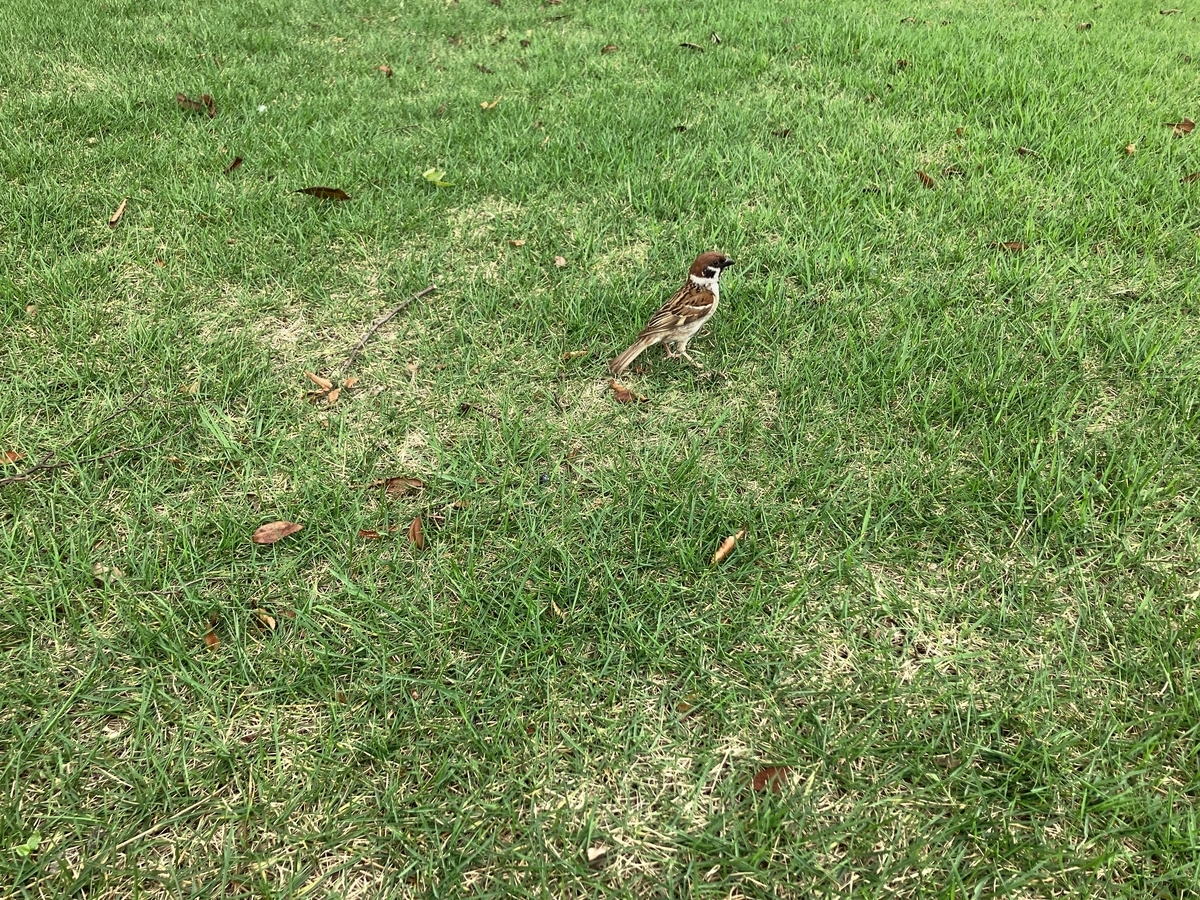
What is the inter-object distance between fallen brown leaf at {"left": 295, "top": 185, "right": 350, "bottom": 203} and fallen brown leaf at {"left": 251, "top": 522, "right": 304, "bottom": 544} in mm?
2777

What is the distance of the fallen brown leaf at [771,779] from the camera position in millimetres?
2043

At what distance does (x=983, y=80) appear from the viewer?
594cm

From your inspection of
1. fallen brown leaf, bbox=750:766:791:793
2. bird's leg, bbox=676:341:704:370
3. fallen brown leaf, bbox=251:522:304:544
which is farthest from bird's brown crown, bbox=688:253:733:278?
fallen brown leaf, bbox=750:766:791:793

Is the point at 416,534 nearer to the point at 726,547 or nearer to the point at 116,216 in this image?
the point at 726,547

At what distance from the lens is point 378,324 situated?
3.82m

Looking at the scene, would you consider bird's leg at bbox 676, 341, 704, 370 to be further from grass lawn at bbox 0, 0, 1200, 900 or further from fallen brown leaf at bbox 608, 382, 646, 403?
fallen brown leaf at bbox 608, 382, 646, 403

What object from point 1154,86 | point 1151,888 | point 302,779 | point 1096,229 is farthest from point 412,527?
point 1154,86

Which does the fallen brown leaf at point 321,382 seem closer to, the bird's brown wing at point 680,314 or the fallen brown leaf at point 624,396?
the fallen brown leaf at point 624,396

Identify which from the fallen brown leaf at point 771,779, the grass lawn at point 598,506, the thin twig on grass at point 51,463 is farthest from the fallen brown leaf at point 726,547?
the thin twig on grass at point 51,463

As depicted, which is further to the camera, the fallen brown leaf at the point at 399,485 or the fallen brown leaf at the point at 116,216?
the fallen brown leaf at the point at 116,216

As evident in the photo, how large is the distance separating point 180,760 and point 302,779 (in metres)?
0.38

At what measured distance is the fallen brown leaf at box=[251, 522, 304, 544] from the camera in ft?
8.96

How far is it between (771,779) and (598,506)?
Answer: 123 cm

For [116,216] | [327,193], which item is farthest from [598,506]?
[116,216]
